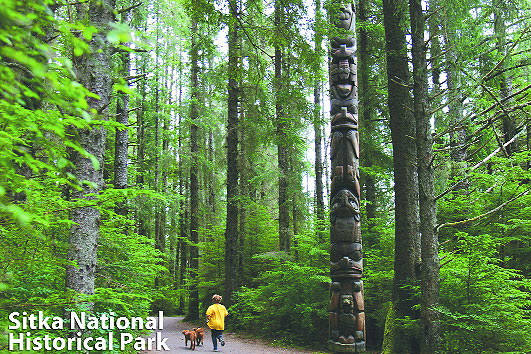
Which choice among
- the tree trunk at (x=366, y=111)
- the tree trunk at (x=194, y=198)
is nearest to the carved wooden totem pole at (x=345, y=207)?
the tree trunk at (x=366, y=111)

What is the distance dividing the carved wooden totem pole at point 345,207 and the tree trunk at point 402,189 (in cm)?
Answer: 104

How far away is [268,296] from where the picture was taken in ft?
40.3

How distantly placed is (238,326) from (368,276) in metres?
5.21

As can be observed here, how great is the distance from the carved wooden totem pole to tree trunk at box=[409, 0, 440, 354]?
1.11 m

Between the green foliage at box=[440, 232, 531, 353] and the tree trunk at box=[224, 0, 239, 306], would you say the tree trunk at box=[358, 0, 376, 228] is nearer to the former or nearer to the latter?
the tree trunk at box=[224, 0, 239, 306]

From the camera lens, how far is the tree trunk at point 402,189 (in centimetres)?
777

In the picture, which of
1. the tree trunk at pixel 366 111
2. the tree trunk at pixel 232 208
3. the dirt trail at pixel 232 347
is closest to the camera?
the dirt trail at pixel 232 347

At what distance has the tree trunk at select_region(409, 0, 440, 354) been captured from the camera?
6.66 m

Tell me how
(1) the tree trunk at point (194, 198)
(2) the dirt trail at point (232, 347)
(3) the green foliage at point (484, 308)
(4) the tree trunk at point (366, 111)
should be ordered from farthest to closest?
(1) the tree trunk at point (194, 198), (4) the tree trunk at point (366, 111), (2) the dirt trail at point (232, 347), (3) the green foliage at point (484, 308)

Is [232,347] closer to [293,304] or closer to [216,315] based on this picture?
[216,315]

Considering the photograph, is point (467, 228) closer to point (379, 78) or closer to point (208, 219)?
point (379, 78)

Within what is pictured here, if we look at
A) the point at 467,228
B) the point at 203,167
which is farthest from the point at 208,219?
the point at 467,228

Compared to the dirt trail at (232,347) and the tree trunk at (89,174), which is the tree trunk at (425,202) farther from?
the tree trunk at (89,174)

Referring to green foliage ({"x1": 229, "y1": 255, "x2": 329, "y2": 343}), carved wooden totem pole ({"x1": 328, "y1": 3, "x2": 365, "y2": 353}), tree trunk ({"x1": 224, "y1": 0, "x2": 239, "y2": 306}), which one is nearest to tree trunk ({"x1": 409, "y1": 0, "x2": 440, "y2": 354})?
carved wooden totem pole ({"x1": 328, "y1": 3, "x2": 365, "y2": 353})
